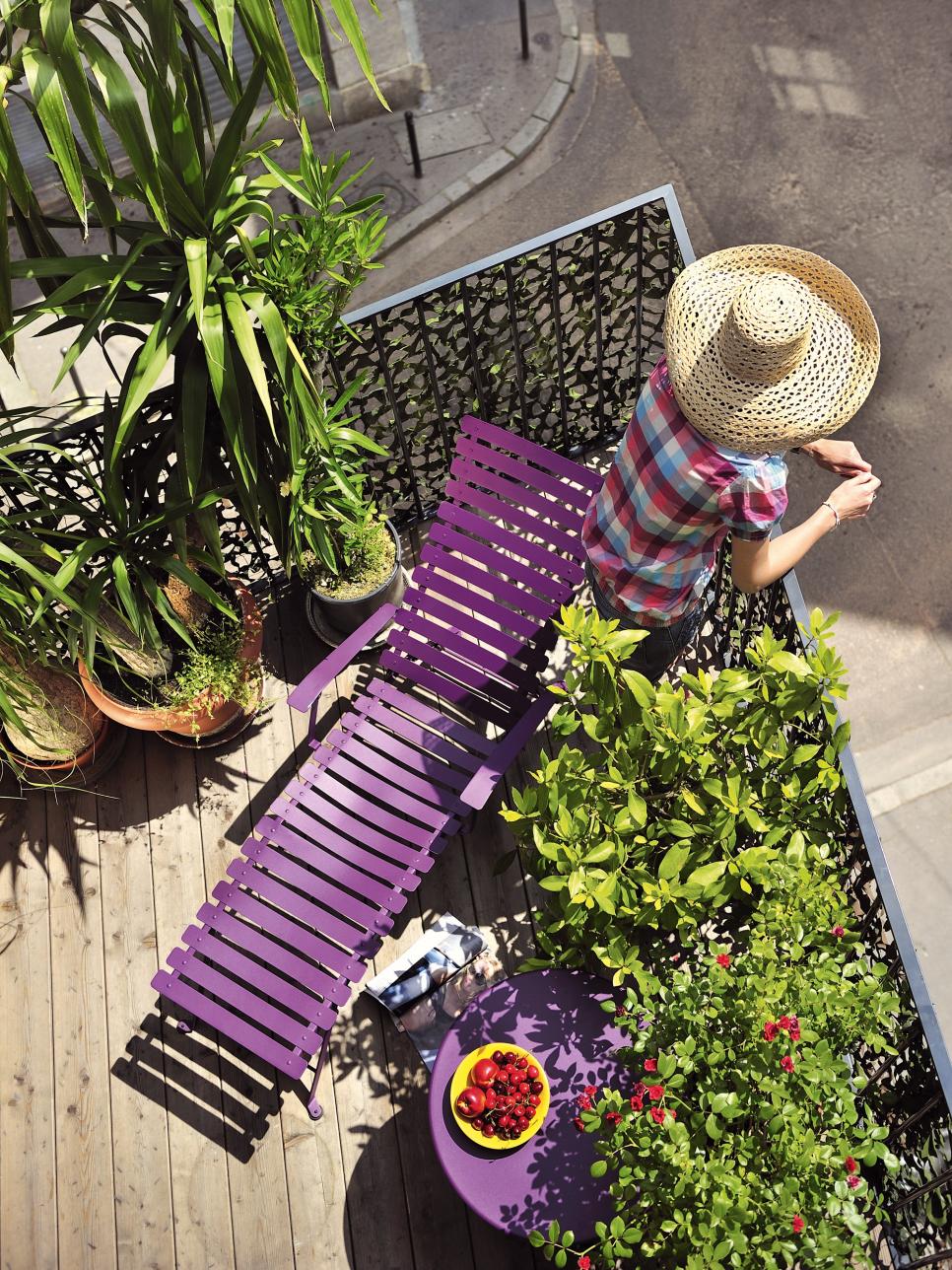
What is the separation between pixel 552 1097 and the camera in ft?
11.0

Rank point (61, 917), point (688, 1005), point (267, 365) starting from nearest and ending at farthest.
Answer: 1. point (688, 1005)
2. point (267, 365)
3. point (61, 917)

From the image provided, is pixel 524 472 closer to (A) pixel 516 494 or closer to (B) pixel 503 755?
(A) pixel 516 494

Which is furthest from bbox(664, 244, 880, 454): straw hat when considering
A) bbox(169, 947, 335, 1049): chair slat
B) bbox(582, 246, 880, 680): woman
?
bbox(169, 947, 335, 1049): chair slat

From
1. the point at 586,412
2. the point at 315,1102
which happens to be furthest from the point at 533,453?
the point at 315,1102

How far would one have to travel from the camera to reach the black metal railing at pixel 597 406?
2959 mm

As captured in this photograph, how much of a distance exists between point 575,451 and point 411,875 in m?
2.06

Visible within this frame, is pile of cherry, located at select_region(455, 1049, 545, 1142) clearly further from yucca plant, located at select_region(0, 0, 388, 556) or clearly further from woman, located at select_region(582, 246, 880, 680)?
yucca plant, located at select_region(0, 0, 388, 556)

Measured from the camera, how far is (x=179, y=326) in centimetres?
327

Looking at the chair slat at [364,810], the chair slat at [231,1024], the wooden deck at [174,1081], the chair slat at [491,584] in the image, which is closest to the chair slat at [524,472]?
the chair slat at [491,584]

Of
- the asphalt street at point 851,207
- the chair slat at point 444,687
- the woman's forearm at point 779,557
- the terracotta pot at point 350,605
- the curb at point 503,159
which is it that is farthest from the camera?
the curb at point 503,159

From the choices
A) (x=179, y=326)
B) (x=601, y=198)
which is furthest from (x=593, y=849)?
(x=601, y=198)

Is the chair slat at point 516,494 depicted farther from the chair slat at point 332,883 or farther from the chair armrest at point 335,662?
the chair slat at point 332,883

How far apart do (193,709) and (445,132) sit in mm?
4632

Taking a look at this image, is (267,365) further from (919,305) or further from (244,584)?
(919,305)
